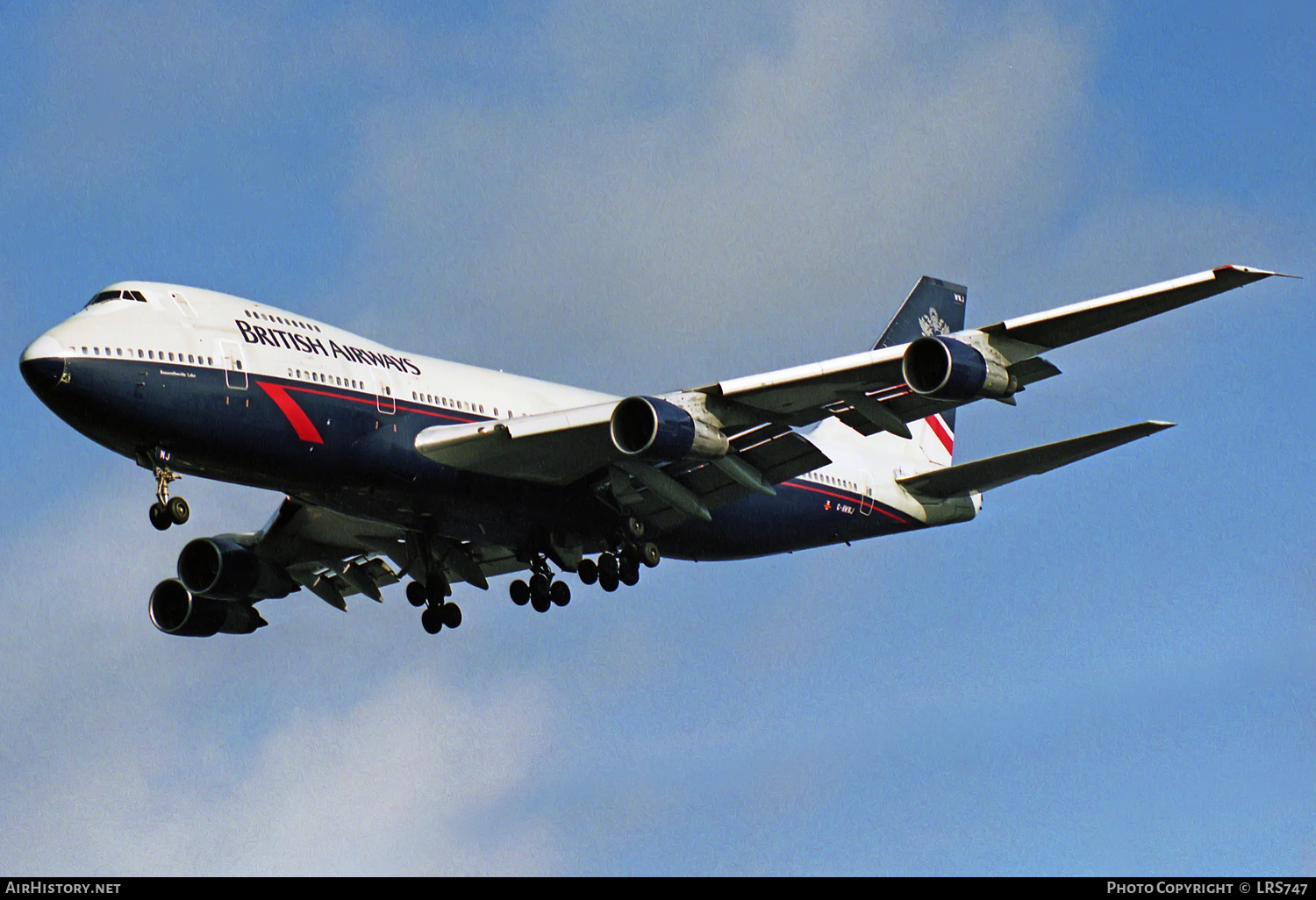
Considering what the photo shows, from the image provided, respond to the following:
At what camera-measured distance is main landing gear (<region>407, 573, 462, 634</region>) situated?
40.1 m

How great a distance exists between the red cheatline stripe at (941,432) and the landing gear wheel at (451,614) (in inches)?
620

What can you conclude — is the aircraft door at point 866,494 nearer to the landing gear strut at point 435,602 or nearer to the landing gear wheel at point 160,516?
the landing gear strut at point 435,602

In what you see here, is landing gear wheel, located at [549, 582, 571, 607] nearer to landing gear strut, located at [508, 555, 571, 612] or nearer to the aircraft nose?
landing gear strut, located at [508, 555, 571, 612]

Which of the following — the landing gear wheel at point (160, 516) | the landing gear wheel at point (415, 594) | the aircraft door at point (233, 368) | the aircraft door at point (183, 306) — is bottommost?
the landing gear wheel at point (160, 516)

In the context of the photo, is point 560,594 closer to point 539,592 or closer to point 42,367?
point 539,592

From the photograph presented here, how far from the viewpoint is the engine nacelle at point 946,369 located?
32.2 m

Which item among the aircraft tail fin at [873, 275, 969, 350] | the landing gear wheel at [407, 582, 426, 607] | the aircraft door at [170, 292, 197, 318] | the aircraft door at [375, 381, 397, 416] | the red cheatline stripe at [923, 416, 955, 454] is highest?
the aircraft tail fin at [873, 275, 969, 350]

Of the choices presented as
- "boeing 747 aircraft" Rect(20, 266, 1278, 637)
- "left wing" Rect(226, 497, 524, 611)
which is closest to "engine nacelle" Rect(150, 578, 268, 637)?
"boeing 747 aircraft" Rect(20, 266, 1278, 637)

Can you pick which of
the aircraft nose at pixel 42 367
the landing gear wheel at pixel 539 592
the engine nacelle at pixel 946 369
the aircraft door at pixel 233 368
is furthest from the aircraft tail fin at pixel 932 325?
the aircraft nose at pixel 42 367

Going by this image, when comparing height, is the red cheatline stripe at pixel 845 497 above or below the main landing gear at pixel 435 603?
above

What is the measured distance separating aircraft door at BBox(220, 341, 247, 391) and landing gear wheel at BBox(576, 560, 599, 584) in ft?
30.9
